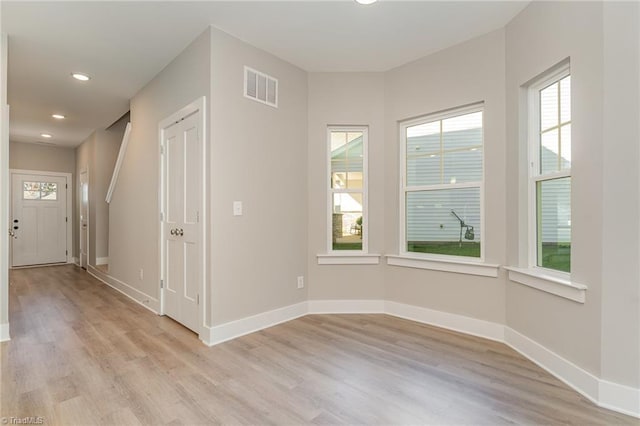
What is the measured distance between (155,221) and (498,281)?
12.0 feet

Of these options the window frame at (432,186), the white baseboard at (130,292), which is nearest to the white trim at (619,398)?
the window frame at (432,186)

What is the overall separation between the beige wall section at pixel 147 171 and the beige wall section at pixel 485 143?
2045 millimetres

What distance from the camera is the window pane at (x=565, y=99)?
91.3 inches

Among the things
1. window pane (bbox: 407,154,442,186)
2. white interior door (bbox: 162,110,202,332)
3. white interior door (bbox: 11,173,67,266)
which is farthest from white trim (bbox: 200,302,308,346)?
white interior door (bbox: 11,173,67,266)

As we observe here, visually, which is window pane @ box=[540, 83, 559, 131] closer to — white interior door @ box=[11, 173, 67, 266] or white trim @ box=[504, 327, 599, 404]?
white trim @ box=[504, 327, 599, 404]

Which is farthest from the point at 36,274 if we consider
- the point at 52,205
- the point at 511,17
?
the point at 511,17

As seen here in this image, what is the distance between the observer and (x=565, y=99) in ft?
7.75

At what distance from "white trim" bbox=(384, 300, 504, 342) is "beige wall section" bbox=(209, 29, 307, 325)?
106 centimetres

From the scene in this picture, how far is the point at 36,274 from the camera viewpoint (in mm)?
5992

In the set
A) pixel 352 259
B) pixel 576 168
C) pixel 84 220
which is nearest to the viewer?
pixel 576 168

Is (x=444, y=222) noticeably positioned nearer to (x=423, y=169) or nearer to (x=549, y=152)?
(x=423, y=169)

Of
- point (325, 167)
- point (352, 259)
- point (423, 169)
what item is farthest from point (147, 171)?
point (423, 169)

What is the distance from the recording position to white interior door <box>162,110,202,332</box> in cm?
303

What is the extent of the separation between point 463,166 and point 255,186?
209 cm
